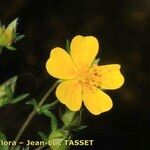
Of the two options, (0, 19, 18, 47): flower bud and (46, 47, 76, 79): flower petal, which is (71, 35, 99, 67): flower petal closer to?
(46, 47, 76, 79): flower petal

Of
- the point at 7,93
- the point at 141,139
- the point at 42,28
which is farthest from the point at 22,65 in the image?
the point at 141,139

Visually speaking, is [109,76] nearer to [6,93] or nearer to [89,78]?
[89,78]

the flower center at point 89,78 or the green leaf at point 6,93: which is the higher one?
the green leaf at point 6,93

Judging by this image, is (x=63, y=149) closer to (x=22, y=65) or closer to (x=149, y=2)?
(x=22, y=65)

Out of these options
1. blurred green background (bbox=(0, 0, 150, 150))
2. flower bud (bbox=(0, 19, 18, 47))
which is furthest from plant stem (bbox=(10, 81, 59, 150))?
flower bud (bbox=(0, 19, 18, 47))

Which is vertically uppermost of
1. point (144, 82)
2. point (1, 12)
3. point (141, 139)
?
point (1, 12)

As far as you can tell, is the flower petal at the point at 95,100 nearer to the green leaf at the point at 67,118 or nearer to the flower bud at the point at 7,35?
the green leaf at the point at 67,118

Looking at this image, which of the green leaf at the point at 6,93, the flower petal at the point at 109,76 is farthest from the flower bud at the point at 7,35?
the flower petal at the point at 109,76
